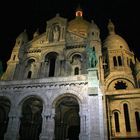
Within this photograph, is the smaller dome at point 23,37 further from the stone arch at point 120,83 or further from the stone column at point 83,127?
the stone column at point 83,127

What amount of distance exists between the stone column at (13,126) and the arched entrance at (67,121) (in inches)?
188

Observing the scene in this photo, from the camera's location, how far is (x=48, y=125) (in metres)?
17.7

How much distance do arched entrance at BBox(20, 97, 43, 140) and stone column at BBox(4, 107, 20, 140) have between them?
3198mm

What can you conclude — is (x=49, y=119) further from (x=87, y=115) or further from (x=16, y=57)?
(x=16, y=57)

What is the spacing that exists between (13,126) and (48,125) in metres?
3.06

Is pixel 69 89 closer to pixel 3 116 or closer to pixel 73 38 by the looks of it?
pixel 3 116

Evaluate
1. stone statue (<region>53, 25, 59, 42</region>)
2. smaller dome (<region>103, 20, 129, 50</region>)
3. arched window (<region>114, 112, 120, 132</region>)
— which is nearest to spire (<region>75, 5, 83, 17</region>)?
smaller dome (<region>103, 20, 129, 50</region>)

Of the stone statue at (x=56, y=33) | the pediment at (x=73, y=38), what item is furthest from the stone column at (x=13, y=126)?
the pediment at (x=73, y=38)

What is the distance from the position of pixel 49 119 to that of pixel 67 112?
5.65m

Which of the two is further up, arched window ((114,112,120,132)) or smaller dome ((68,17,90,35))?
smaller dome ((68,17,90,35))

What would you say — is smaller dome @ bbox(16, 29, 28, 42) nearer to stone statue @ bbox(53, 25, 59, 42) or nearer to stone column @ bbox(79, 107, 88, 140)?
stone statue @ bbox(53, 25, 59, 42)

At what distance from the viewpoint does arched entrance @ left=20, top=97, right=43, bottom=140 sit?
73.3 ft

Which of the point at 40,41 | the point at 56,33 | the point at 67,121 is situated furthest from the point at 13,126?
the point at 56,33

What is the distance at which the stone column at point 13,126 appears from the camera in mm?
17688
